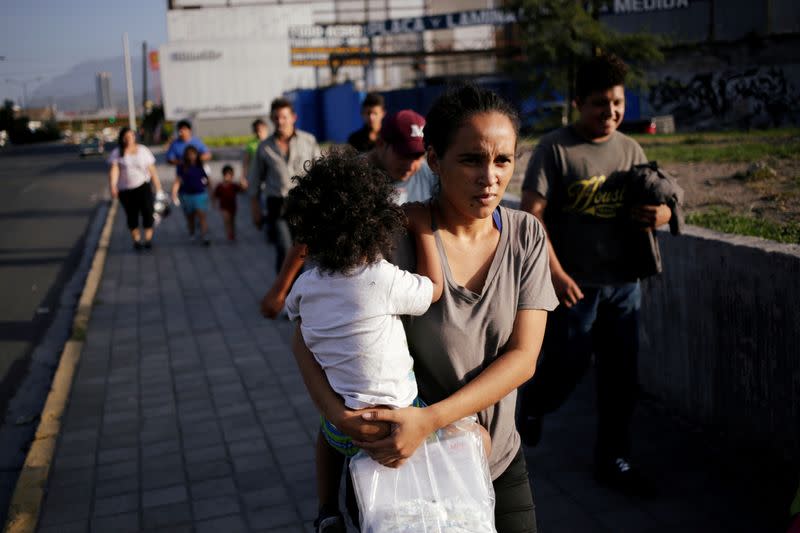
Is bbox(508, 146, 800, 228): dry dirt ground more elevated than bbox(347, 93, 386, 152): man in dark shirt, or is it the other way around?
bbox(347, 93, 386, 152): man in dark shirt

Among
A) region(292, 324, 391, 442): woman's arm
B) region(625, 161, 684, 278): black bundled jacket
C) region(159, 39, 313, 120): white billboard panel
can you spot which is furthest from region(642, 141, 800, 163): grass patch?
region(159, 39, 313, 120): white billboard panel

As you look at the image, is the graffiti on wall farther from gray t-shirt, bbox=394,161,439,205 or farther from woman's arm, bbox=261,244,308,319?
woman's arm, bbox=261,244,308,319

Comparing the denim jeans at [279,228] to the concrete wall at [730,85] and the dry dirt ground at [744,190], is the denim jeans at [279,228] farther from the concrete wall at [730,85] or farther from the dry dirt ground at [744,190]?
the concrete wall at [730,85]

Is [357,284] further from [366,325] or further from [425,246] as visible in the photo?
[425,246]

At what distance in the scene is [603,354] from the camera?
421 centimetres

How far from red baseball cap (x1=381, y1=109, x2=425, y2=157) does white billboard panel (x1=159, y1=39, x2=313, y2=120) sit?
5473cm

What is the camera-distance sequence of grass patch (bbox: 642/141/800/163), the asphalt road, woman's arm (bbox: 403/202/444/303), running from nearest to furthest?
1. woman's arm (bbox: 403/202/444/303)
2. grass patch (bbox: 642/141/800/163)
3. the asphalt road

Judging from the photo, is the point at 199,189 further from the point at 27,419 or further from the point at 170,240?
the point at 27,419

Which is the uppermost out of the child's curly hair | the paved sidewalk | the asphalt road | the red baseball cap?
the red baseball cap

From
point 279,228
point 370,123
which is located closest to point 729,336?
point 370,123

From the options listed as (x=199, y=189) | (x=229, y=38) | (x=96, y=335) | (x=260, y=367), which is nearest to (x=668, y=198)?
(x=260, y=367)

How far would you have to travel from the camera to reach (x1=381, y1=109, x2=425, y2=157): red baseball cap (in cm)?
391

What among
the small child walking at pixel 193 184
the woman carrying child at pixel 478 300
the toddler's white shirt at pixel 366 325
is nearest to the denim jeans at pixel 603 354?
the woman carrying child at pixel 478 300

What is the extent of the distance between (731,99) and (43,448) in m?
23.6
